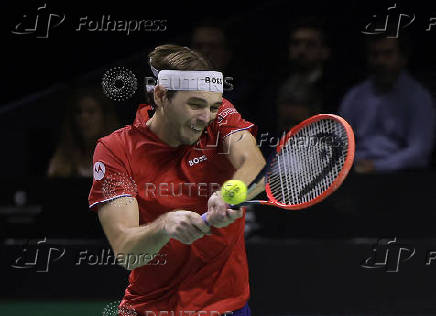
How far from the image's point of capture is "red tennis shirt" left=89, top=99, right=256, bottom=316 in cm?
333

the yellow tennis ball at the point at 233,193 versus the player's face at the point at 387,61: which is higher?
the player's face at the point at 387,61

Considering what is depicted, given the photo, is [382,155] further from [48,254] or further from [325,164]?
[325,164]

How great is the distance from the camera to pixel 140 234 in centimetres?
304

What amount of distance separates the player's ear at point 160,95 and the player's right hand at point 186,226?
2.32 feet

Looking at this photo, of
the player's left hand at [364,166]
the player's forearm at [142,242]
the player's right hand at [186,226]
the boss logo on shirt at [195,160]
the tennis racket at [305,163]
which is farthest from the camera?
the player's left hand at [364,166]

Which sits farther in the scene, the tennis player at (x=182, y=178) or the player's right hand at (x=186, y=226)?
the tennis player at (x=182, y=178)

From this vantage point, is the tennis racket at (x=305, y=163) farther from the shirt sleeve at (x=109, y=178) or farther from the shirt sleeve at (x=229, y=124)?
the shirt sleeve at (x=109, y=178)

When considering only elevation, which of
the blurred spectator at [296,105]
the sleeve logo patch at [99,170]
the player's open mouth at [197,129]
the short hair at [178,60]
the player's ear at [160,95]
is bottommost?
the sleeve logo patch at [99,170]

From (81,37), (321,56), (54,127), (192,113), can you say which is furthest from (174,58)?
(81,37)

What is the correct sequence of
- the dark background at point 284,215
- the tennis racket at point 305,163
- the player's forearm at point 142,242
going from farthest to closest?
1. the dark background at point 284,215
2. the tennis racket at point 305,163
3. the player's forearm at point 142,242

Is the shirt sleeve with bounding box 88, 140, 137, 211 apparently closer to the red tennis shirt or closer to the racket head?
the red tennis shirt

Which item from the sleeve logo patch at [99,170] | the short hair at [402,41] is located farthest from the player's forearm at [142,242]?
the short hair at [402,41]

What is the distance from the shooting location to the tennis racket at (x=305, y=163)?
3172 millimetres

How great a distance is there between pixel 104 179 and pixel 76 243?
114 inches
